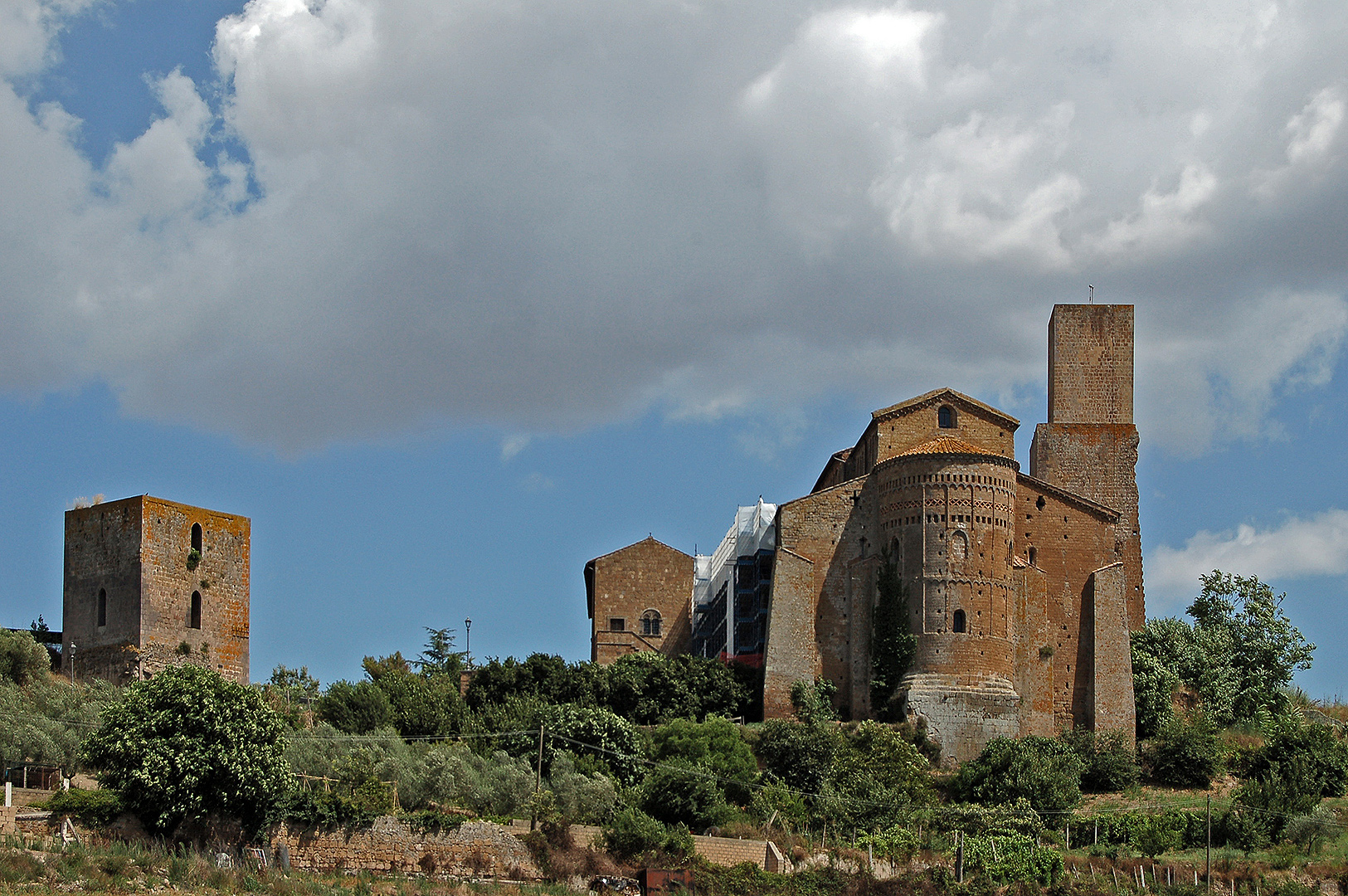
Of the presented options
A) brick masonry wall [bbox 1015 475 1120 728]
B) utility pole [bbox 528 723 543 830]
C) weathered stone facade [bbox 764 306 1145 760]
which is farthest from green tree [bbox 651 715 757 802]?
brick masonry wall [bbox 1015 475 1120 728]

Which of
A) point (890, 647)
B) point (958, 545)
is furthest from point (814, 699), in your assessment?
point (958, 545)

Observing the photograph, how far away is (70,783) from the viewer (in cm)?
4334

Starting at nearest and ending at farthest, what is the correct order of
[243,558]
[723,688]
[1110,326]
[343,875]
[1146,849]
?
[343,875] < [1146,849] < [243,558] < [723,688] < [1110,326]

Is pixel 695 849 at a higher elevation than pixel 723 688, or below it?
below

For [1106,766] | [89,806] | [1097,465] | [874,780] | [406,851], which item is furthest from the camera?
[1097,465]

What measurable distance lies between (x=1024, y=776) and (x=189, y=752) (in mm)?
24072

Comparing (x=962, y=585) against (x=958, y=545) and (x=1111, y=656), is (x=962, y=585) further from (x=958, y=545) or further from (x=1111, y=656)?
(x=1111, y=656)

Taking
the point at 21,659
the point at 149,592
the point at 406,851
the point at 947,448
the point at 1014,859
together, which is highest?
the point at 947,448

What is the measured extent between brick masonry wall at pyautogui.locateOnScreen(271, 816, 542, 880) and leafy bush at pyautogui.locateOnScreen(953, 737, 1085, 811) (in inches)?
624

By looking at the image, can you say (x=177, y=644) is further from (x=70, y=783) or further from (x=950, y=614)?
(x=950, y=614)

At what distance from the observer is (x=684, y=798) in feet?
152

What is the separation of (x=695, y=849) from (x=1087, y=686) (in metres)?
21.6

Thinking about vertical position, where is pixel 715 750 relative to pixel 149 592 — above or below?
below

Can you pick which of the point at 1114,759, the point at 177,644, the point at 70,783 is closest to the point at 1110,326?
the point at 1114,759
